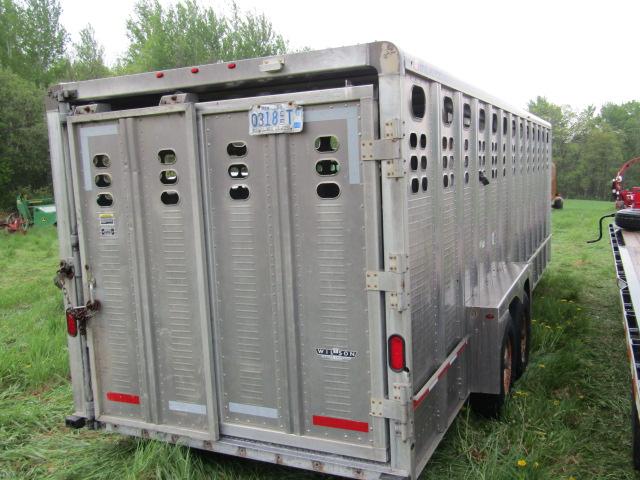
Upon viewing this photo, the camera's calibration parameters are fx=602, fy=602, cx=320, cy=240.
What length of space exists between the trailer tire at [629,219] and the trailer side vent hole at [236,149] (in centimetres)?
552

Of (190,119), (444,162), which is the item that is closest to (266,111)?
(190,119)

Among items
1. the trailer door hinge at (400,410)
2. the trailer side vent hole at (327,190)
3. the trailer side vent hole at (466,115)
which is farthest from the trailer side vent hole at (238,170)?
the trailer side vent hole at (466,115)

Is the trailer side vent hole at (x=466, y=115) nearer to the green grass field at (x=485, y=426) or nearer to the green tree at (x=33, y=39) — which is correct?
the green grass field at (x=485, y=426)

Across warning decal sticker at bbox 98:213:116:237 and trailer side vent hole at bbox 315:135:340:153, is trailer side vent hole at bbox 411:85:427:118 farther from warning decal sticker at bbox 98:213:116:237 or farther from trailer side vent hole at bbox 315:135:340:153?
warning decal sticker at bbox 98:213:116:237

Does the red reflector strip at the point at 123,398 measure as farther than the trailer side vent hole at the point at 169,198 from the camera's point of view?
Yes

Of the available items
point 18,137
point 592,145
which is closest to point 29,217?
point 18,137

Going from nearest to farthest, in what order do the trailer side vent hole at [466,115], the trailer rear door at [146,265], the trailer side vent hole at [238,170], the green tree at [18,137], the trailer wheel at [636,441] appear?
1. the trailer side vent hole at [238,170]
2. the trailer rear door at [146,265]
3. the trailer wheel at [636,441]
4. the trailer side vent hole at [466,115]
5. the green tree at [18,137]

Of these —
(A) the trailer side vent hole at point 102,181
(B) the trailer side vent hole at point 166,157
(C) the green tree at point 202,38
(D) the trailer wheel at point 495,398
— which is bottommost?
(D) the trailer wheel at point 495,398

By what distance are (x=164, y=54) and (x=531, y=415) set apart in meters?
37.1

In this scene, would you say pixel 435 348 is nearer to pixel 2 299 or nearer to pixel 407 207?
pixel 407 207

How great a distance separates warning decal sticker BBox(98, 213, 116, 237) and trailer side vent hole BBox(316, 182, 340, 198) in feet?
4.81

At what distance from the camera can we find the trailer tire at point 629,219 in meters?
7.20

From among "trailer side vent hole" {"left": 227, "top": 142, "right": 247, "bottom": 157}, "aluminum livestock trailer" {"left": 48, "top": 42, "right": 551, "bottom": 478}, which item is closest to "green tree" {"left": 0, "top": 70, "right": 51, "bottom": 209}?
"aluminum livestock trailer" {"left": 48, "top": 42, "right": 551, "bottom": 478}

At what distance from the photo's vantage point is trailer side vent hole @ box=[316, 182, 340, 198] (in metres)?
3.37
